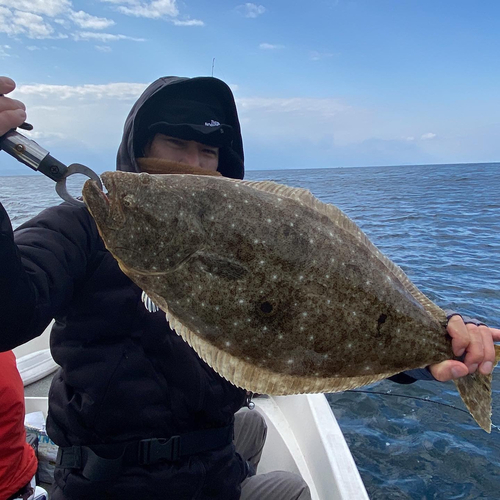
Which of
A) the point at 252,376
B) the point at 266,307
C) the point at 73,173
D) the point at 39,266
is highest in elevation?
the point at 73,173

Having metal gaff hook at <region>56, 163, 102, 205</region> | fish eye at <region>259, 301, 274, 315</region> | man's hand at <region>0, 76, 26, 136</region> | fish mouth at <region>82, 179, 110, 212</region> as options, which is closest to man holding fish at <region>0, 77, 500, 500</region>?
metal gaff hook at <region>56, 163, 102, 205</region>

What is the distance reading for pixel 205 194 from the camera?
5.88 ft

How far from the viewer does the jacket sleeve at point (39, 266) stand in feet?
5.38

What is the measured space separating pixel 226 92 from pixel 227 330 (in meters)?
1.79

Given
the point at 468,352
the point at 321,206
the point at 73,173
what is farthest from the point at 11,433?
the point at 468,352

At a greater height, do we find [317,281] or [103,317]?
[317,281]

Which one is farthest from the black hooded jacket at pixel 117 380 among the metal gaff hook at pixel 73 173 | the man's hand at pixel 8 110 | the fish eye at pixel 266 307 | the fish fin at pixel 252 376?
the fish eye at pixel 266 307

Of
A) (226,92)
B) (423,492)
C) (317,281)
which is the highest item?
(226,92)

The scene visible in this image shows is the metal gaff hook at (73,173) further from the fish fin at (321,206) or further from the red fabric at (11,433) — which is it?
the red fabric at (11,433)

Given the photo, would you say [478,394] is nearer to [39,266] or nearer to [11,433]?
[39,266]

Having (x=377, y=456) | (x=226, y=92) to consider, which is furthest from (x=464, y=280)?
(x=226, y=92)

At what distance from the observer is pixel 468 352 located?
6.67ft

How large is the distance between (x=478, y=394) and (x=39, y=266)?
207 centimetres

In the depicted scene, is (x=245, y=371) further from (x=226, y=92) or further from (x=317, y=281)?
(x=226, y=92)
